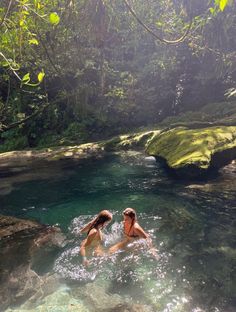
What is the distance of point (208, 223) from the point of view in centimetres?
867

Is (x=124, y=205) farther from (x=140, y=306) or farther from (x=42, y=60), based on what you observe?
(x=42, y=60)

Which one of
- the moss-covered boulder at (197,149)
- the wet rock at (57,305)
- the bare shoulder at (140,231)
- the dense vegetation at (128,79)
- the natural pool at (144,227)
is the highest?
the dense vegetation at (128,79)

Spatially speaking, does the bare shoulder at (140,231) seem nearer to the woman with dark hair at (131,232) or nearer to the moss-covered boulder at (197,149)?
the woman with dark hair at (131,232)

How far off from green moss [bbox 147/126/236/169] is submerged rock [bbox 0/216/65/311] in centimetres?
514

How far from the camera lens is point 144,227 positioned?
872 centimetres

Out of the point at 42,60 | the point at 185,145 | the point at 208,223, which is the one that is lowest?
the point at 208,223

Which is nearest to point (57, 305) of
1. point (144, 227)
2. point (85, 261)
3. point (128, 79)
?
point (85, 261)

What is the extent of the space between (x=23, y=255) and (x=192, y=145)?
7270 millimetres

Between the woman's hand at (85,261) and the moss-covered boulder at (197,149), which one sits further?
the moss-covered boulder at (197,149)

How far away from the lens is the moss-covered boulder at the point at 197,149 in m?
11.2

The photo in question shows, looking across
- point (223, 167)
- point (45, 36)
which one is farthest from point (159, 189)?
point (45, 36)

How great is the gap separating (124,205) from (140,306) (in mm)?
4937

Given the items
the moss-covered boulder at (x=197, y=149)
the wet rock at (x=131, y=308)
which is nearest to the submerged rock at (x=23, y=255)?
the wet rock at (x=131, y=308)

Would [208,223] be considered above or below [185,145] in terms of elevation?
below
